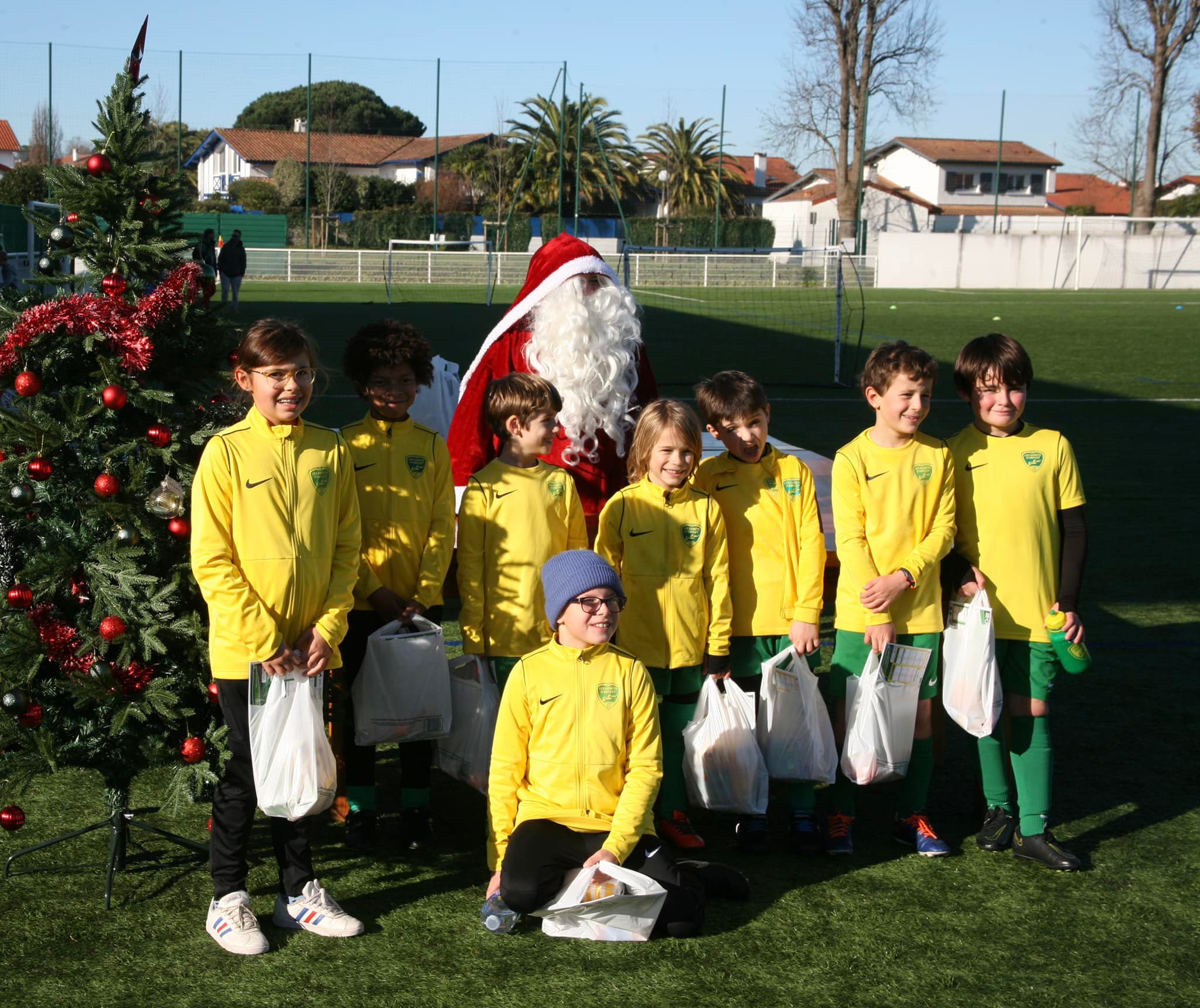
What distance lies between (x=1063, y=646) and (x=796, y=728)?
82 cm

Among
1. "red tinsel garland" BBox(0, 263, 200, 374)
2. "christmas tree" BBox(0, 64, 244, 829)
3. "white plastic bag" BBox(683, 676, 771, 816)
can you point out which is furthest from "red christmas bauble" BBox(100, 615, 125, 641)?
"white plastic bag" BBox(683, 676, 771, 816)

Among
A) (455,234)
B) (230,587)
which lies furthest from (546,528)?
(455,234)

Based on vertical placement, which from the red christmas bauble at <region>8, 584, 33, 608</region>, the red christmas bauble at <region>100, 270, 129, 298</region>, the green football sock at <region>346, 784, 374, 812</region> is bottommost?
the green football sock at <region>346, 784, 374, 812</region>

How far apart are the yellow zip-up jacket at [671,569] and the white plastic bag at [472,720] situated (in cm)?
45

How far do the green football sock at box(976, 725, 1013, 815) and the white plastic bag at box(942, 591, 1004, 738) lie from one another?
6.9 inches

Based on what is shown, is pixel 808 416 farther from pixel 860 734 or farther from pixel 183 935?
pixel 183 935

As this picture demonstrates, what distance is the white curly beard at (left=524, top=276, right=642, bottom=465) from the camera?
168 inches

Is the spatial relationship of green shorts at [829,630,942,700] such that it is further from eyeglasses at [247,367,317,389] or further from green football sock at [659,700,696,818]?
eyeglasses at [247,367,317,389]

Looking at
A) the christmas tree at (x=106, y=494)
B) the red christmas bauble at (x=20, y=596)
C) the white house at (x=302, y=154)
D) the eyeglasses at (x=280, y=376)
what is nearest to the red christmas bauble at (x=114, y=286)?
the christmas tree at (x=106, y=494)

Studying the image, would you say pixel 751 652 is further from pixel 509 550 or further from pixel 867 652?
pixel 509 550

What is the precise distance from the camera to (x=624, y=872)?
3250 mm

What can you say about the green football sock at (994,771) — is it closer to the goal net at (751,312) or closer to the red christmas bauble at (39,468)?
the red christmas bauble at (39,468)

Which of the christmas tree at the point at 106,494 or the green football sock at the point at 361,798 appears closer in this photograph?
the christmas tree at the point at 106,494

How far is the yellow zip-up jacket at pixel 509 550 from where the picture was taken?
3.71 m
